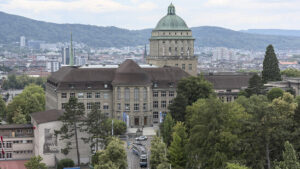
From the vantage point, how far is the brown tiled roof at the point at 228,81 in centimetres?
13738

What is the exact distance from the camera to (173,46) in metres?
146

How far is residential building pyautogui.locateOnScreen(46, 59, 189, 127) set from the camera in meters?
123

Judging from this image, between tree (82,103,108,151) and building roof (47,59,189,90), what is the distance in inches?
1091

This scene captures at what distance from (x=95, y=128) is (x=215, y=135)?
21.8 m

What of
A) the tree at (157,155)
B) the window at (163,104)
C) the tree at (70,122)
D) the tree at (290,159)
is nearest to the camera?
the tree at (290,159)

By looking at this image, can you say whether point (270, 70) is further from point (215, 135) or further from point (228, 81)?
point (215, 135)

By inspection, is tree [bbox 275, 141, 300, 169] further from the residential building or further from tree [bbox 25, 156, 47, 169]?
the residential building

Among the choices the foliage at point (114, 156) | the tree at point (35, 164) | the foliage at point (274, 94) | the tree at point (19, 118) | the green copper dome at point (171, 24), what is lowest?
the tree at point (35, 164)

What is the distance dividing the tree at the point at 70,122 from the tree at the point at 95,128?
1.32 meters

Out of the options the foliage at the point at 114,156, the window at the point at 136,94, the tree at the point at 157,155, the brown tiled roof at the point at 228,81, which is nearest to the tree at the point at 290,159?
the tree at the point at 157,155

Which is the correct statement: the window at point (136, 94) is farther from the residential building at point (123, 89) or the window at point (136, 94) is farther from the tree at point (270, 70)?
the tree at point (270, 70)

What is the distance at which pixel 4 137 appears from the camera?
10006cm

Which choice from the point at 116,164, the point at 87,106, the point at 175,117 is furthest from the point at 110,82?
the point at 116,164

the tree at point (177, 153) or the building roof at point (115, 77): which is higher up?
the building roof at point (115, 77)
